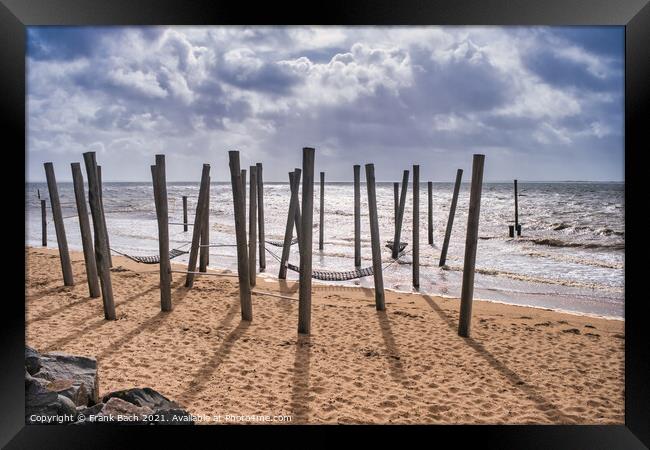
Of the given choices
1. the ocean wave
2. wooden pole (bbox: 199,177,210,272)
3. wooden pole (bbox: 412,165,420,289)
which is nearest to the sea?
the ocean wave

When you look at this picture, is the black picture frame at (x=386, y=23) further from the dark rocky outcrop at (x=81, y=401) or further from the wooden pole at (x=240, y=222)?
the wooden pole at (x=240, y=222)

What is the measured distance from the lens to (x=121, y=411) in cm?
293

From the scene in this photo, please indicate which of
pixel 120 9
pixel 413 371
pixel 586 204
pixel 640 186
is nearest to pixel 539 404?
pixel 413 371

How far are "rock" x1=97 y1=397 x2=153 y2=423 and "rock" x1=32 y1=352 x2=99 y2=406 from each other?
1.08 feet

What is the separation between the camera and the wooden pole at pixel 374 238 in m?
5.97

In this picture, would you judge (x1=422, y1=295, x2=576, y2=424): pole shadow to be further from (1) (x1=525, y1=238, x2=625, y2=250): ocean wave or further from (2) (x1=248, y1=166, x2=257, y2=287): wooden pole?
(1) (x1=525, y1=238, x2=625, y2=250): ocean wave

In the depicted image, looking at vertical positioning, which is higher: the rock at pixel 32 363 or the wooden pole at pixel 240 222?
the wooden pole at pixel 240 222

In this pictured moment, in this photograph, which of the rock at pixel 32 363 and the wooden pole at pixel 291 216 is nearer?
the rock at pixel 32 363

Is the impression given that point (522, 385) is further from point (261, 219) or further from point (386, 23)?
point (261, 219)

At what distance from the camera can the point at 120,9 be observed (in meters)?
3.03

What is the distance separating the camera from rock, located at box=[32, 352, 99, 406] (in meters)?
3.14

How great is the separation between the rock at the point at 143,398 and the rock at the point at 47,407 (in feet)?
0.74

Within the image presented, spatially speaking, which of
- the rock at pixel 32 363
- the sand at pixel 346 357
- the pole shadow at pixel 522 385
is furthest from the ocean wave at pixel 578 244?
the rock at pixel 32 363

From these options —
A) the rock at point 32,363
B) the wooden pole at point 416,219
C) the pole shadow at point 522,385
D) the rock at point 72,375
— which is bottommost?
the pole shadow at point 522,385
